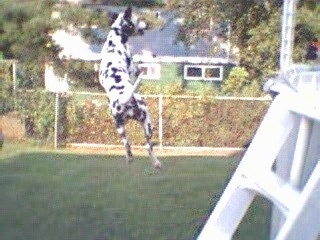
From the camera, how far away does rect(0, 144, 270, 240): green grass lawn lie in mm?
8102

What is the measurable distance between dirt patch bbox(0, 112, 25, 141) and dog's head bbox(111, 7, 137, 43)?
3.21m

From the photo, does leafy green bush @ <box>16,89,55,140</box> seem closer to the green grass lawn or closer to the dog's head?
the green grass lawn

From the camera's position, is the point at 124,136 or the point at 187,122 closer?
the point at 124,136

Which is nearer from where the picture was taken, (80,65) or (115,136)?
(115,136)

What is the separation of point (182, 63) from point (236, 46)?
2.77m

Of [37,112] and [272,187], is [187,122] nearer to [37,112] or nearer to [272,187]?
[37,112]

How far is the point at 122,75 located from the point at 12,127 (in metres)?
3.54

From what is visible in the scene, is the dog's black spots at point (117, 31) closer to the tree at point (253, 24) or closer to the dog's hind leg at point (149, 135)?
the dog's hind leg at point (149, 135)

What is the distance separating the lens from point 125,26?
49.0ft

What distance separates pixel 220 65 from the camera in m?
20.9

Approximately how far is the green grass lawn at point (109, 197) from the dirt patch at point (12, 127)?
1.86 m

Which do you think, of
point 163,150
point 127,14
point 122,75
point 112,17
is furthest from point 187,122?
point 127,14

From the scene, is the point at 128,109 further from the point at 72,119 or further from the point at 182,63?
the point at 182,63

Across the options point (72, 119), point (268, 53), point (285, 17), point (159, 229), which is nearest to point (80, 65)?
point (72, 119)
